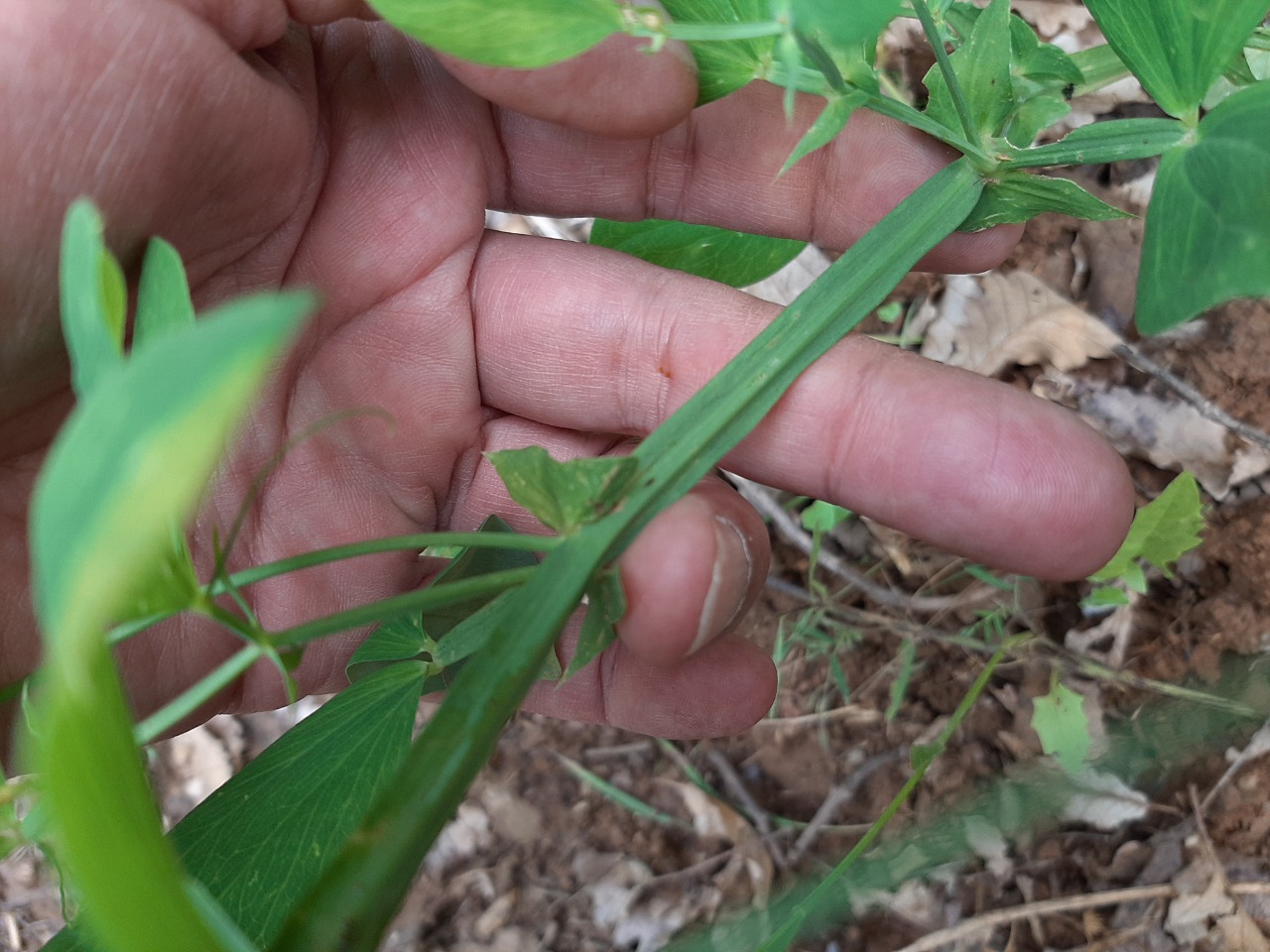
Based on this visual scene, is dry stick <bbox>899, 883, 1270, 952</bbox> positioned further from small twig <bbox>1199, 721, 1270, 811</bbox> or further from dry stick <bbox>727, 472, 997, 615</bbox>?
dry stick <bbox>727, 472, 997, 615</bbox>

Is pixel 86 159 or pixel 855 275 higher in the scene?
pixel 86 159

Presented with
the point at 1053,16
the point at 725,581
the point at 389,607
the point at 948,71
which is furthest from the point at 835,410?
the point at 1053,16

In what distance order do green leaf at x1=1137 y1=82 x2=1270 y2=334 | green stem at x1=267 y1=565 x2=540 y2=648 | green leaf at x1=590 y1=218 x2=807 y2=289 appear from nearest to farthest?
green stem at x1=267 y1=565 x2=540 y2=648, green leaf at x1=1137 y1=82 x2=1270 y2=334, green leaf at x1=590 y1=218 x2=807 y2=289

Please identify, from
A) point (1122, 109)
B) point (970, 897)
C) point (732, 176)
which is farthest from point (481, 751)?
point (1122, 109)

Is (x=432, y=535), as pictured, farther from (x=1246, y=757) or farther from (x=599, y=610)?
(x=1246, y=757)

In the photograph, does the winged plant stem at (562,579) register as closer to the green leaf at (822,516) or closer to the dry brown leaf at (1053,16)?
the green leaf at (822,516)

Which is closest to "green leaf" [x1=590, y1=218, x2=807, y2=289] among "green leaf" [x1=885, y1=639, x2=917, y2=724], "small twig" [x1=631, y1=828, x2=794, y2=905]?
"green leaf" [x1=885, y1=639, x2=917, y2=724]

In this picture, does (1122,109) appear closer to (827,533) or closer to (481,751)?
(827,533)
